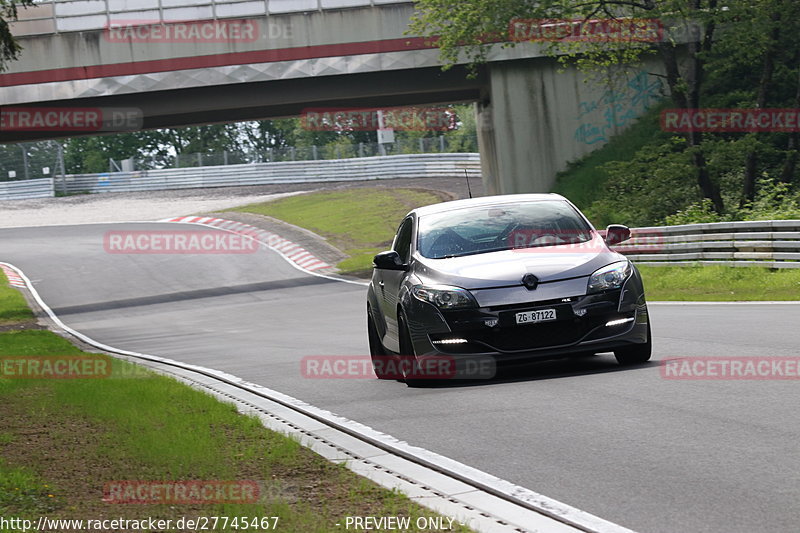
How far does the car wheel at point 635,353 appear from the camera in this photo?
425 inches

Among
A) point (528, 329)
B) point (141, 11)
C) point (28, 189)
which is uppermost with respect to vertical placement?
point (141, 11)

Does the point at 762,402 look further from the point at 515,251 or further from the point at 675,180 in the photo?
the point at 675,180

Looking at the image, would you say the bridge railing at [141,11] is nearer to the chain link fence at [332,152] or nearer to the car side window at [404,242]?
the car side window at [404,242]

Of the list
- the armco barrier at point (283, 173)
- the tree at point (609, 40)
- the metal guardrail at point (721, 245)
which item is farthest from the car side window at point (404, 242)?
the armco barrier at point (283, 173)

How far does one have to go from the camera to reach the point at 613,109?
41938 mm

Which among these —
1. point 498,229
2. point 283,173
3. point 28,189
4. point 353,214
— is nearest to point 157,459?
point 498,229

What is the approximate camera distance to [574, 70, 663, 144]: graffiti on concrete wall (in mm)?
41656

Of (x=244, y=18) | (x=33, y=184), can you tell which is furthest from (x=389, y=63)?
(x=33, y=184)

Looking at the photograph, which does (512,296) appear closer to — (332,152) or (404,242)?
(404,242)

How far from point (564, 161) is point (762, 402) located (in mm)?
33574

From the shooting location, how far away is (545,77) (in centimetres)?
4109

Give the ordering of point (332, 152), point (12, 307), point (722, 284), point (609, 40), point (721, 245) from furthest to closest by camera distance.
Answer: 1. point (332, 152)
2. point (12, 307)
3. point (609, 40)
4. point (721, 245)
5. point (722, 284)

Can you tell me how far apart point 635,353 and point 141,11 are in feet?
95.3

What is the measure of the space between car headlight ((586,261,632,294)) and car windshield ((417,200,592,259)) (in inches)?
27.0
